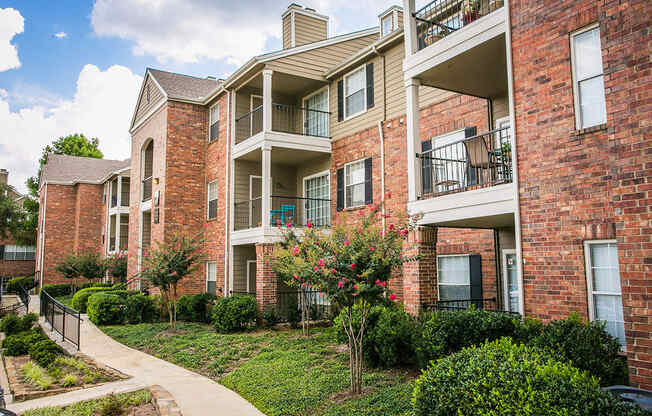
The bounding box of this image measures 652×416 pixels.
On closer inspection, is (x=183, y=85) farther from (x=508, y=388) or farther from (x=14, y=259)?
(x=14, y=259)

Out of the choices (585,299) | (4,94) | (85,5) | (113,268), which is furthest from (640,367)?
(4,94)

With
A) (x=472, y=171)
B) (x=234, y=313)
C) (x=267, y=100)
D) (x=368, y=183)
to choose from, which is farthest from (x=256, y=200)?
(x=472, y=171)

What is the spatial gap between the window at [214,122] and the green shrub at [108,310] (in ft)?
25.0

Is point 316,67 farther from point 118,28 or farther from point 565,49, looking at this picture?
point 565,49

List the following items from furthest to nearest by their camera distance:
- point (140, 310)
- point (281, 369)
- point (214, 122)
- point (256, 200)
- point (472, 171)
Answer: point (214, 122) → point (256, 200) → point (140, 310) → point (472, 171) → point (281, 369)

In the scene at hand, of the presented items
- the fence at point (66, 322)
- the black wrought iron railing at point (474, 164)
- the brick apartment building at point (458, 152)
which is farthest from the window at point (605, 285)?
the fence at point (66, 322)

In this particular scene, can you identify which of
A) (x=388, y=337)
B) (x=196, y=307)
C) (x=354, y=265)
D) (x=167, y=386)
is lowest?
(x=167, y=386)

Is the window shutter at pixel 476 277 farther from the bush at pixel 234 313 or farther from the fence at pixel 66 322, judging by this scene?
the fence at pixel 66 322

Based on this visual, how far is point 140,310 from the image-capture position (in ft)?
60.5

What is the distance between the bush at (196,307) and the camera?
1814cm

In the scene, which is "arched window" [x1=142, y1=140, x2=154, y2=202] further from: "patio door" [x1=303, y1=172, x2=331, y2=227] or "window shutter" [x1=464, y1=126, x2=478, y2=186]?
"window shutter" [x1=464, y1=126, x2=478, y2=186]

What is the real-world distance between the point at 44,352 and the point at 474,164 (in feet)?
37.6

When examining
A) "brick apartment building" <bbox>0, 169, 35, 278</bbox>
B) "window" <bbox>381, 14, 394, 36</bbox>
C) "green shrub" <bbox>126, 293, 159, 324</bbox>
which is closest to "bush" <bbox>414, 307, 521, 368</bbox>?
"window" <bbox>381, 14, 394, 36</bbox>

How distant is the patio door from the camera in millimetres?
17047
